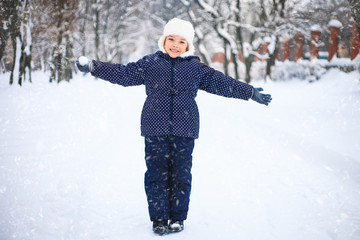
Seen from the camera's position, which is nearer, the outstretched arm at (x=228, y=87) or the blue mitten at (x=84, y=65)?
the blue mitten at (x=84, y=65)

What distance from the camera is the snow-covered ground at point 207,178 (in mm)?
2766

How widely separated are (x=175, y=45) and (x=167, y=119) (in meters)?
0.65

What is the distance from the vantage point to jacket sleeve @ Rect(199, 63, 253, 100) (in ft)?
9.64

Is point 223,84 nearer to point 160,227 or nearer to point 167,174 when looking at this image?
point 167,174

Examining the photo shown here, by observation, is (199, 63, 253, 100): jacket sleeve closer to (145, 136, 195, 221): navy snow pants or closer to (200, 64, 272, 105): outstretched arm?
(200, 64, 272, 105): outstretched arm

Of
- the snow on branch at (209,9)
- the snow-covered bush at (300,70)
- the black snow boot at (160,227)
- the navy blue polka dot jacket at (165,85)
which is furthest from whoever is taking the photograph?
the snow on branch at (209,9)

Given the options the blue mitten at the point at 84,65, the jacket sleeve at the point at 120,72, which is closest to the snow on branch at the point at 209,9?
the jacket sleeve at the point at 120,72

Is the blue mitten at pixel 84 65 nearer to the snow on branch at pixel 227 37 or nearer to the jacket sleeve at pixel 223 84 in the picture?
the jacket sleeve at pixel 223 84

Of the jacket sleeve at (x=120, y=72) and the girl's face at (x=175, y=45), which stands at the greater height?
the girl's face at (x=175, y=45)

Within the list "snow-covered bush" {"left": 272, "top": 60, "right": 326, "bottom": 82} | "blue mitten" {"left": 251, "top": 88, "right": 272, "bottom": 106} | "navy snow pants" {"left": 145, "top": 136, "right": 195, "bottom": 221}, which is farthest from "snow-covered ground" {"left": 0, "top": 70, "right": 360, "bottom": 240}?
"snow-covered bush" {"left": 272, "top": 60, "right": 326, "bottom": 82}

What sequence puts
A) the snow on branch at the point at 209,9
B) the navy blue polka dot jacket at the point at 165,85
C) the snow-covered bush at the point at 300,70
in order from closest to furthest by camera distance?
the navy blue polka dot jacket at the point at 165,85
the snow-covered bush at the point at 300,70
the snow on branch at the point at 209,9

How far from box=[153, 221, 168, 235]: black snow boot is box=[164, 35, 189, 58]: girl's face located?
1401 mm

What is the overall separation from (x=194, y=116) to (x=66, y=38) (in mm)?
18077

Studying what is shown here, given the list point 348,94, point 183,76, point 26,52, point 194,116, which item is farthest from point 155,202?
point 26,52
